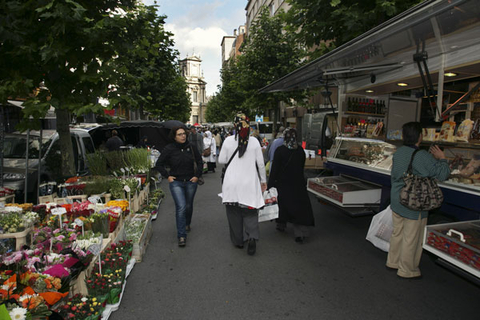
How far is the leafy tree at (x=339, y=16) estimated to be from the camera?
7.04m

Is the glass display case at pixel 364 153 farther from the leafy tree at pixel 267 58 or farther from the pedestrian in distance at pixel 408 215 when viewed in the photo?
the leafy tree at pixel 267 58

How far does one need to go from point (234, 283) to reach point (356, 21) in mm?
Answer: 6509

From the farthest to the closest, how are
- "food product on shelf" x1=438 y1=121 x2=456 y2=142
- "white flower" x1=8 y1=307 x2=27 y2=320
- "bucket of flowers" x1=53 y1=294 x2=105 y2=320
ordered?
"food product on shelf" x1=438 y1=121 x2=456 y2=142 → "bucket of flowers" x1=53 y1=294 x2=105 y2=320 → "white flower" x1=8 y1=307 x2=27 y2=320

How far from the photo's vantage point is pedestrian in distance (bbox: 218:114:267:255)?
14.8ft

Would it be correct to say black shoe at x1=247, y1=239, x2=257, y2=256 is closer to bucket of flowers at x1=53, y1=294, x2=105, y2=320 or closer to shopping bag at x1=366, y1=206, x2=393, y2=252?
shopping bag at x1=366, y1=206, x2=393, y2=252

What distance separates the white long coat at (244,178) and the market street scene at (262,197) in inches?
1.0

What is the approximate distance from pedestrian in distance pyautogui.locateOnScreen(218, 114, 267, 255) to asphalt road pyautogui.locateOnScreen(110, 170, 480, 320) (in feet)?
1.97

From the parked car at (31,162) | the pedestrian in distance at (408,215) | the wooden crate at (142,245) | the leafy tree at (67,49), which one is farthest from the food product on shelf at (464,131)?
the parked car at (31,162)

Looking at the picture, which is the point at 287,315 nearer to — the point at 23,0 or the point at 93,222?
the point at 93,222

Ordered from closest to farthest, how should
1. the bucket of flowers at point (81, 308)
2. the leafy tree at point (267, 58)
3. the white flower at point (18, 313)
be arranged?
the white flower at point (18, 313) → the bucket of flowers at point (81, 308) → the leafy tree at point (267, 58)

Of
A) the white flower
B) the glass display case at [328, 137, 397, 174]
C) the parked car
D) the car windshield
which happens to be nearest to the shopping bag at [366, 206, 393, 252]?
the glass display case at [328, 137, 397, 174]

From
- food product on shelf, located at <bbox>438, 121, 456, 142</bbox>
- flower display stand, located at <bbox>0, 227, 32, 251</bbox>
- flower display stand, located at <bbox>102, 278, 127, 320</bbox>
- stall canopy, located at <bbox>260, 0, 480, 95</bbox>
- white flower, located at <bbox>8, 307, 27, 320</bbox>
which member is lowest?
flower display stand, located at <bbox>102, 278, 127, 320</bbox>

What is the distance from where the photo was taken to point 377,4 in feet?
22.6

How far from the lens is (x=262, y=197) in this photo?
4.60 metres
